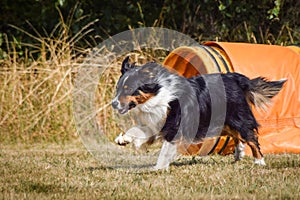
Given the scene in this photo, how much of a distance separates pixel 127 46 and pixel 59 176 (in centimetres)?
517

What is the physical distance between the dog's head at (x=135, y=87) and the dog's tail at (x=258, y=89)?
0.94 meters

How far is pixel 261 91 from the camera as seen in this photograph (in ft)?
18.0

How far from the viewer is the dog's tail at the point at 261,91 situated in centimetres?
545

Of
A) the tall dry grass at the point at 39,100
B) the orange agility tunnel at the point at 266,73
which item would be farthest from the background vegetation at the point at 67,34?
the orange agility tunnel at the point at 266,73

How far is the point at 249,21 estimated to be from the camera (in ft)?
35.4

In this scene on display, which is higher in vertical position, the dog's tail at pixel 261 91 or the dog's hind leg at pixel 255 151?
the dog's tail at pixel 261 91

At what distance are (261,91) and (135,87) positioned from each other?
140cm

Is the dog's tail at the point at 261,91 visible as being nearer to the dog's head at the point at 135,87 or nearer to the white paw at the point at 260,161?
the white paw at the point at 260,161

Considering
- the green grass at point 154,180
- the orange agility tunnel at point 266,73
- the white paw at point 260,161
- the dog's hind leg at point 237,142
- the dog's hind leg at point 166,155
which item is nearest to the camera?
the green grass at point 154,180

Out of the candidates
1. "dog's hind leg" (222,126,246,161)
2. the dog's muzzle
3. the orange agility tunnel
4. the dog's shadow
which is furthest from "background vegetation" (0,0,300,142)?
the dog's muzzle

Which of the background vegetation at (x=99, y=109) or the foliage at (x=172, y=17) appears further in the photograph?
the foliage at (x=172, y=17)

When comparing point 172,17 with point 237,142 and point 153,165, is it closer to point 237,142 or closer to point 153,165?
point 237,142

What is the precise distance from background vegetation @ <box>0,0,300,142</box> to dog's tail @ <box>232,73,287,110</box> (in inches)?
123

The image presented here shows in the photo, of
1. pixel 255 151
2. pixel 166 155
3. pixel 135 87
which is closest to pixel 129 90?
pixel 135 87
